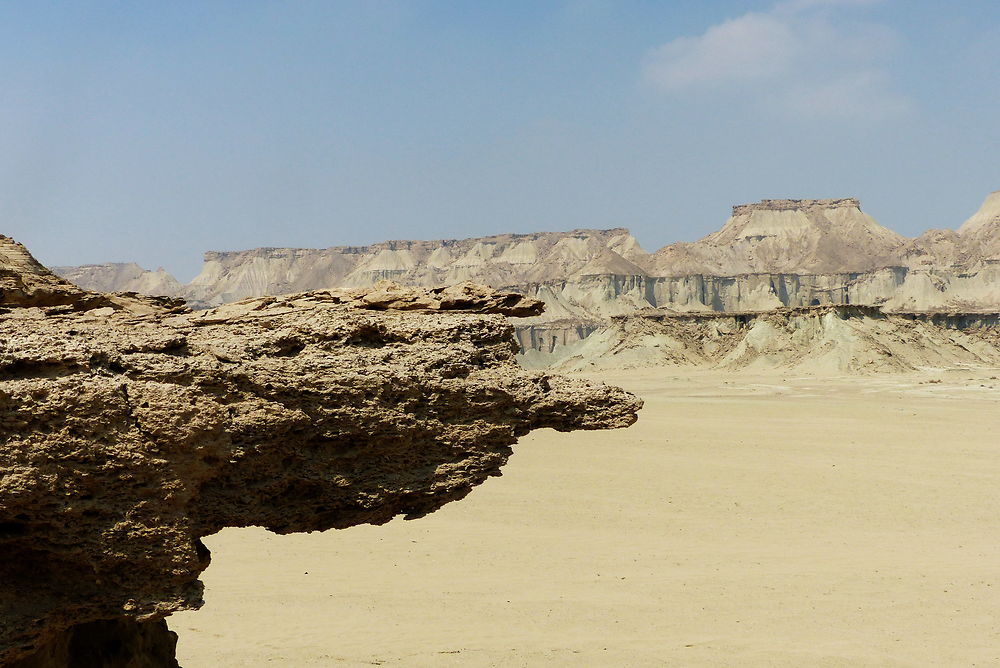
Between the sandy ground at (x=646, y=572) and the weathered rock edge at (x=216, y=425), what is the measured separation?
15.2 ft

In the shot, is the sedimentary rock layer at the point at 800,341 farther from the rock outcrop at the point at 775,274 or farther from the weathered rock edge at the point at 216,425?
the weathered rock edge at the point at 216,425

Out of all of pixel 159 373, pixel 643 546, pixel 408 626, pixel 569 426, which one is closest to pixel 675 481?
pixel 643 546

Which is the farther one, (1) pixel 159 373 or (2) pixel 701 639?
(2) pixel 701 639

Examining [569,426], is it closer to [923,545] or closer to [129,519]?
[129,519]

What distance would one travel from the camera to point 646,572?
48.6 ft

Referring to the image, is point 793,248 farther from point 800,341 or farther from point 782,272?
point 800,341

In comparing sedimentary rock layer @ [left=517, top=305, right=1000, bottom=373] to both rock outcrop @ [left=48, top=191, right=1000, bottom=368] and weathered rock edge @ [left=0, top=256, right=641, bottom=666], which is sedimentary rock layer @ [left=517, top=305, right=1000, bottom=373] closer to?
rock outcrop @ [left=48, top=191, right=1000, bottom=368]

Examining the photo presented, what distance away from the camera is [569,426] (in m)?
7.51

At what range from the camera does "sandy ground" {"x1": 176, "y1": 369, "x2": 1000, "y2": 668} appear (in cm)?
1132

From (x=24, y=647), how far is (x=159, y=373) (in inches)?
75.4

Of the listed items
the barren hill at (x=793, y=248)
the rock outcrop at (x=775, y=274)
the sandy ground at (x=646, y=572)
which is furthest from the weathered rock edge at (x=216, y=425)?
the barren hill at (x=793, y=248)

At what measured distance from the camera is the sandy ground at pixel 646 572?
11.3 meters

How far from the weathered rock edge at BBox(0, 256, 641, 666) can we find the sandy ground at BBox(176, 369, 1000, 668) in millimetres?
4625

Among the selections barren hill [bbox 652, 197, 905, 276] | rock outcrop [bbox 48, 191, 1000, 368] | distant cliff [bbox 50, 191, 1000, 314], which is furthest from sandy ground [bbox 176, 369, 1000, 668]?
barren hill [bbox 652, 197, 905, 276]
